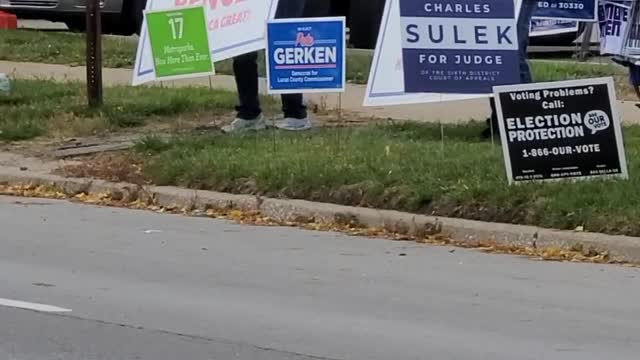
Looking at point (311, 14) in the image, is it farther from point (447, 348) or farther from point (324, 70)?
point (447, 348)

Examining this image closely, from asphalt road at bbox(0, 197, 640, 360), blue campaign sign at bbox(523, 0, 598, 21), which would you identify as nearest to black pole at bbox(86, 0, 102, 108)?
asphalt road at bbox(0, 197, 640, 360)

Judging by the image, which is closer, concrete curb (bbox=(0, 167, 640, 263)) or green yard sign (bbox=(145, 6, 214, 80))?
concrete curb (bbox=(0, 167, 640, 263))

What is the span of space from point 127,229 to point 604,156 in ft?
11.2

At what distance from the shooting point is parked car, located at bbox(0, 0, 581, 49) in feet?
68.7

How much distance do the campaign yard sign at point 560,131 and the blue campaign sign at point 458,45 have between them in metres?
0.84

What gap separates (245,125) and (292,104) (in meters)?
0.48

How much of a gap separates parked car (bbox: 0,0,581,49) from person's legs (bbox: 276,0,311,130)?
6956mm

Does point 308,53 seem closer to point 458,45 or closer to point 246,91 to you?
point 458,45

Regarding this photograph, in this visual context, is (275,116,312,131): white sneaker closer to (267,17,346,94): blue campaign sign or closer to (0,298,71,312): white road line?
(267,17,346,94): blue campaign sign

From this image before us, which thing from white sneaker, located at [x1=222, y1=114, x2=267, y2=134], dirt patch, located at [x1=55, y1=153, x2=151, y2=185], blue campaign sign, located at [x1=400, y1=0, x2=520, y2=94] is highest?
blue campaign sign, located at [x1=400, y1=0, x2=520, y2=94]

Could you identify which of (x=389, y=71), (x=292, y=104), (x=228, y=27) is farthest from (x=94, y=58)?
(x=389, y=71)

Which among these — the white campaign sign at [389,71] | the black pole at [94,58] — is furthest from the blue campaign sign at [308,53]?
the black pole at [94,58]

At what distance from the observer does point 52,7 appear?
22.5 metres

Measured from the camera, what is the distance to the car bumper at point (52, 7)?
2230 cm
